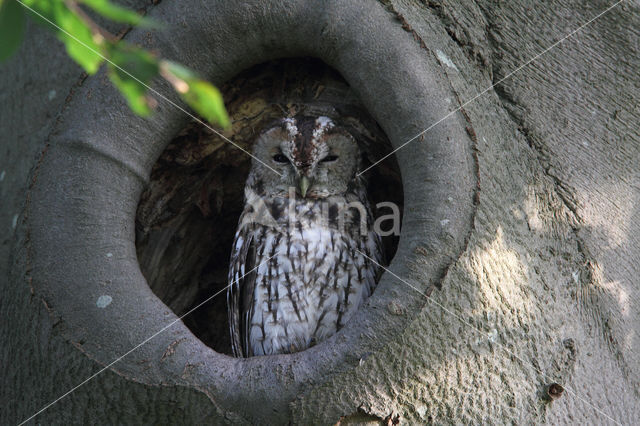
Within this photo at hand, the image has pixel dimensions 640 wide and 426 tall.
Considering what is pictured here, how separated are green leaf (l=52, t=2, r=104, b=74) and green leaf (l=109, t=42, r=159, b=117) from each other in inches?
1.1

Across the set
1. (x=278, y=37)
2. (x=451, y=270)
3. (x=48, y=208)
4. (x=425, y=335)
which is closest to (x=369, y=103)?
(x=278, y=37)

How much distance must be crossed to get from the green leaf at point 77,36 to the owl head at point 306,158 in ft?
5.49

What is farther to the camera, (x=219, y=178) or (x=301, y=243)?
(x=219, y=178)

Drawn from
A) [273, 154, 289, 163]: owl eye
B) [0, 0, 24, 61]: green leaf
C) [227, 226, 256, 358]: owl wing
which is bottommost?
[227, 226, 256, 358]: owl wing

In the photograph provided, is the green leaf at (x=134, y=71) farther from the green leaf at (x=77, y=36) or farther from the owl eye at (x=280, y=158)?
the owl eye at (x=280, y=158)

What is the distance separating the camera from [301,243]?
2.45 metres

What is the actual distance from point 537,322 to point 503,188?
0.39 metres

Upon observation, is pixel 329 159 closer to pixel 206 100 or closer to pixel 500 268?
pixel 500 268

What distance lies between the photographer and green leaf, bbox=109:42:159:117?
728 millimetres

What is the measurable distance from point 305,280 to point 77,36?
1.74m

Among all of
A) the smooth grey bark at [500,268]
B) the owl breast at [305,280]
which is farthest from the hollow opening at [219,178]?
the smooth grey bark at [500,268]

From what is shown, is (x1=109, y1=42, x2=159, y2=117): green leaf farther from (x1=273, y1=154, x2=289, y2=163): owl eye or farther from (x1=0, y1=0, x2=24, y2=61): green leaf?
(x1=273, y1=154, x2=289, y2=163): owl eye

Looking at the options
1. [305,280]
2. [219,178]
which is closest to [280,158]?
[219,178]

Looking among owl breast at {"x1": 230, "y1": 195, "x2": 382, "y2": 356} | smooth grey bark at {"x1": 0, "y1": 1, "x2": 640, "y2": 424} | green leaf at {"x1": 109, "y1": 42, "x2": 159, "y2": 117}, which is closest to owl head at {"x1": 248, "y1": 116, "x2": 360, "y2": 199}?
owl breast at {"x1": 230, "y1": 195, "x2": 382, "y2": 356}
